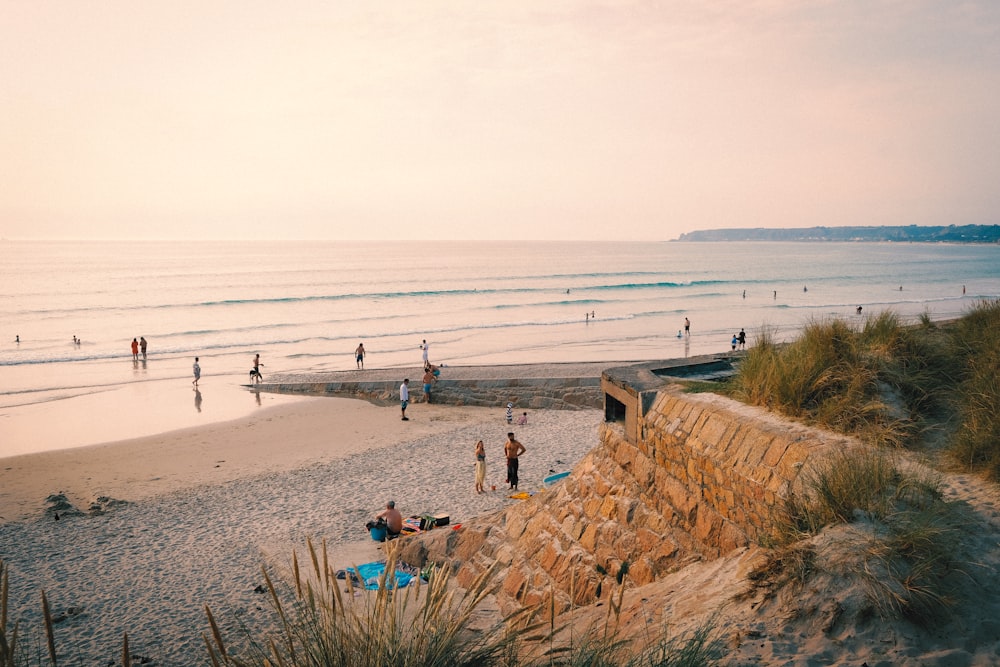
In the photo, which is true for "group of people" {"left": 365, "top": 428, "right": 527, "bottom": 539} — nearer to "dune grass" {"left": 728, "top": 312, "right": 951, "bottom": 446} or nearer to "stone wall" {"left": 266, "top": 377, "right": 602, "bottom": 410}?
"dune grass" {"left": 728, "top": 312, "right": 951, "bottom": 446}

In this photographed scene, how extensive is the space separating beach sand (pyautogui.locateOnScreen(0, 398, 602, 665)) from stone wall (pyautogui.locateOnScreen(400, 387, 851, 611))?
9.57 ft

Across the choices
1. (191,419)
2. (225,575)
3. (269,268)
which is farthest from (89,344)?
(269,268)

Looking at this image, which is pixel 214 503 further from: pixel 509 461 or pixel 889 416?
pixel 889 416

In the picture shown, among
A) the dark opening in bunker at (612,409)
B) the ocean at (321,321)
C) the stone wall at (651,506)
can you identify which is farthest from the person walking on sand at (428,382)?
the dark opening in bunker at (612,409)

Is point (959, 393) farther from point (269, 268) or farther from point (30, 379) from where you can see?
point (269, 268)

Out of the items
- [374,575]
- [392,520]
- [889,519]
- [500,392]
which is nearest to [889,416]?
[889,519]

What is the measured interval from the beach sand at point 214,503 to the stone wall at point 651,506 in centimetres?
292

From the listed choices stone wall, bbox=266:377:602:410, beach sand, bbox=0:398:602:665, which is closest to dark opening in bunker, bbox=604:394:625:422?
beach sand, bbox=0:398:602:665

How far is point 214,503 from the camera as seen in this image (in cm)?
1265

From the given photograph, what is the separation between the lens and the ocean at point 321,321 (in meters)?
22.4

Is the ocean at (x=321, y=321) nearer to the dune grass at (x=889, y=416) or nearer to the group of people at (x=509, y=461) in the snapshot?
the dune grass at (x=889, y=416)

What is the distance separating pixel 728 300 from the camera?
52875 mm

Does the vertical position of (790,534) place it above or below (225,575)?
above

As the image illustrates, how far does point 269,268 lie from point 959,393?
9240cm
